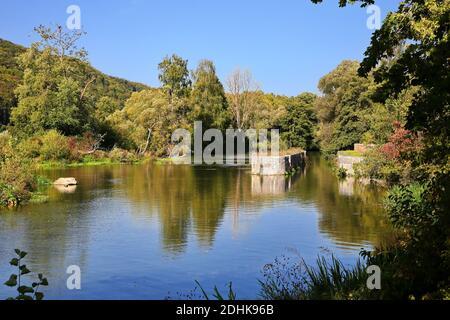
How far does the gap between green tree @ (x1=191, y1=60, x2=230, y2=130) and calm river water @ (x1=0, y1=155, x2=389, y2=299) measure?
3012 centimetres

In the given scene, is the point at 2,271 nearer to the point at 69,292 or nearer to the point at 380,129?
the point at 69,292

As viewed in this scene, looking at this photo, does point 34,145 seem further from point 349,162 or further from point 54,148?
point 349,162

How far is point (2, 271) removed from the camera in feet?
33.9

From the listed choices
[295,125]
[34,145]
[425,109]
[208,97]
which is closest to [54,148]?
[34,145]

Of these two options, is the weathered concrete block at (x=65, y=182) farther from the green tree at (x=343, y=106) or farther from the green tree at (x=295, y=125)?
the green tree at (x=295, y=125)

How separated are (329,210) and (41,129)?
93.8ft

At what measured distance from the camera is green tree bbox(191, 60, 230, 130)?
5484 centimetres

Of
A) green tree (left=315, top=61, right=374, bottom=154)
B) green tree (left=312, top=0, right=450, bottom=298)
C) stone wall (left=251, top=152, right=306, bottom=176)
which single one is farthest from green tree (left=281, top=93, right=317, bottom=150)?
green tree (left=312, top=0, right=450, bottom=298)

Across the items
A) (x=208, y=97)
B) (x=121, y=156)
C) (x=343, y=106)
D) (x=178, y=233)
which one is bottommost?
(x=178, y=233)

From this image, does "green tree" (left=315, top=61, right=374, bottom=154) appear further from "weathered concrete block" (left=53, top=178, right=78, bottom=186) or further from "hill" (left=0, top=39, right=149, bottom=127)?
"weathered concrete block" (left=53, top=178, right=78, bottom=186)

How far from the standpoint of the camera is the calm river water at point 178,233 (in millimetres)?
10234

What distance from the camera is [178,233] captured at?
1434 centimetres

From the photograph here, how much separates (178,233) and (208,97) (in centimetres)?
4219

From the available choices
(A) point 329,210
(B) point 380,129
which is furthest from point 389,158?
(A) point 329,210
